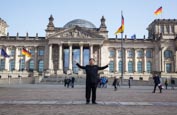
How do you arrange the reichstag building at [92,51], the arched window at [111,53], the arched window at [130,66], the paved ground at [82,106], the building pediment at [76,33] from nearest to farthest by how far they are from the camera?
the paved ground at [82,106] < the building pediment at [76,33] < the reichstag building at [92,51] < the arched window at [130,66] < the arched window at [111,53]

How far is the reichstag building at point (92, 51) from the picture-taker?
286 ft

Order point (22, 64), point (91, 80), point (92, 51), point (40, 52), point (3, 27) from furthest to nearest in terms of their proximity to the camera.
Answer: point (3, 27) < point (40, 52) < point (22, 64) < point (92, 51) < point (91, 80)

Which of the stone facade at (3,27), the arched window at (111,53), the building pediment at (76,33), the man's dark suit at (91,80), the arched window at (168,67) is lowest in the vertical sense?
the man's dark suit at (91,80)

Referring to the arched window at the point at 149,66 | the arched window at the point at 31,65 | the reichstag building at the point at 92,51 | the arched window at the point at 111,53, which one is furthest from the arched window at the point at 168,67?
the arched window at the point at 31,65

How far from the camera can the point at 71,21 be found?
10731cm

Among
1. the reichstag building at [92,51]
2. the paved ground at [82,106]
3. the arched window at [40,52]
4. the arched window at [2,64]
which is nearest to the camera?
the paved ground at [82,106]

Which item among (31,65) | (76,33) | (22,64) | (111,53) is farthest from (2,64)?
(111,53)

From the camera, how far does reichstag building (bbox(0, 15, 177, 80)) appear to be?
286 feet

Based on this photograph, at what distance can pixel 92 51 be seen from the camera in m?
88.1

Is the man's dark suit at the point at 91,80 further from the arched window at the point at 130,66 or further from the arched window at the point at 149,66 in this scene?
the arched window at the point at 149,66

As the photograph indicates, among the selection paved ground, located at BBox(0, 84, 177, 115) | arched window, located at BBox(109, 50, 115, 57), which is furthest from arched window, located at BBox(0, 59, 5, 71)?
paved ground, located at BBox(0, 84, 177, 115)

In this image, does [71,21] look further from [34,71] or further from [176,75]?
[176,75]

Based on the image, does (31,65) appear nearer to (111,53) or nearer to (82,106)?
(111,53)

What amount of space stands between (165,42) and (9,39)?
1950 inches
